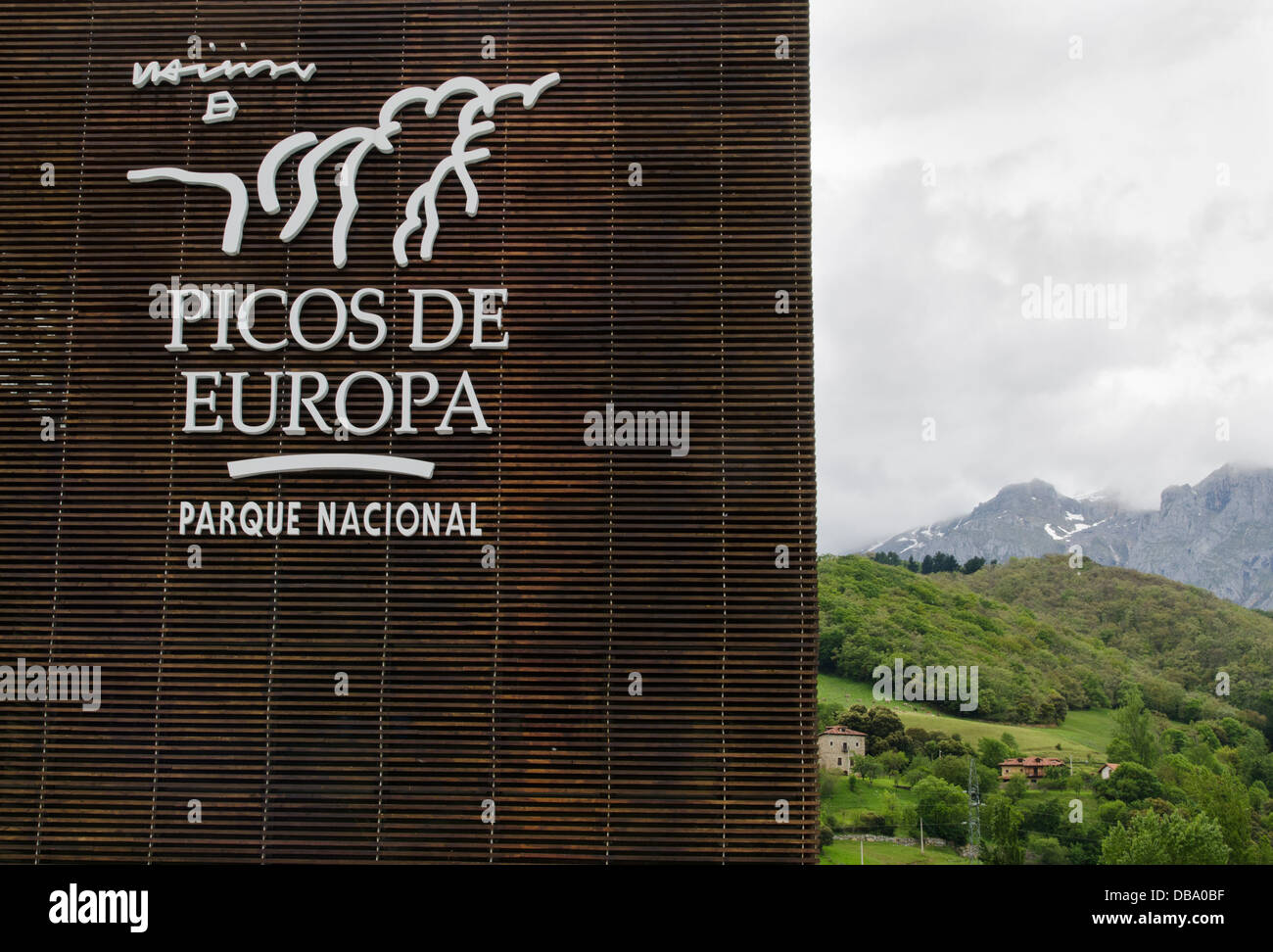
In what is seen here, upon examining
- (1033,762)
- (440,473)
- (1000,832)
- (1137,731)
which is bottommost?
(1000,832)

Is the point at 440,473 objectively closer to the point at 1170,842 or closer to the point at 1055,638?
the point at 1170,842

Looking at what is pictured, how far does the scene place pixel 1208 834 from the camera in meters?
38.8

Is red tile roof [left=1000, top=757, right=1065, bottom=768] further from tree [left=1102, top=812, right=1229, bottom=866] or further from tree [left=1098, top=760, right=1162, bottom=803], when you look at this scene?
tree [left=1102, top=812, right=1229, bottom=866]

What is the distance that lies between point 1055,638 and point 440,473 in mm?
52634

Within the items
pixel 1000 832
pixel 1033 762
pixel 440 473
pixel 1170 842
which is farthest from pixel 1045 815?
pixel 440 473

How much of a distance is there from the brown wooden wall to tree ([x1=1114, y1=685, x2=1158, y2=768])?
47122mm

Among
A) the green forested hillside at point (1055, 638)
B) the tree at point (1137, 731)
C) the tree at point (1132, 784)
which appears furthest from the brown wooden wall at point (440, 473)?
the tree at point (1137, 731)

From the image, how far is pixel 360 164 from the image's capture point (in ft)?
23.5

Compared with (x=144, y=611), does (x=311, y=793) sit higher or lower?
lower

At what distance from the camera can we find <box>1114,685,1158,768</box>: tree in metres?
47.0
